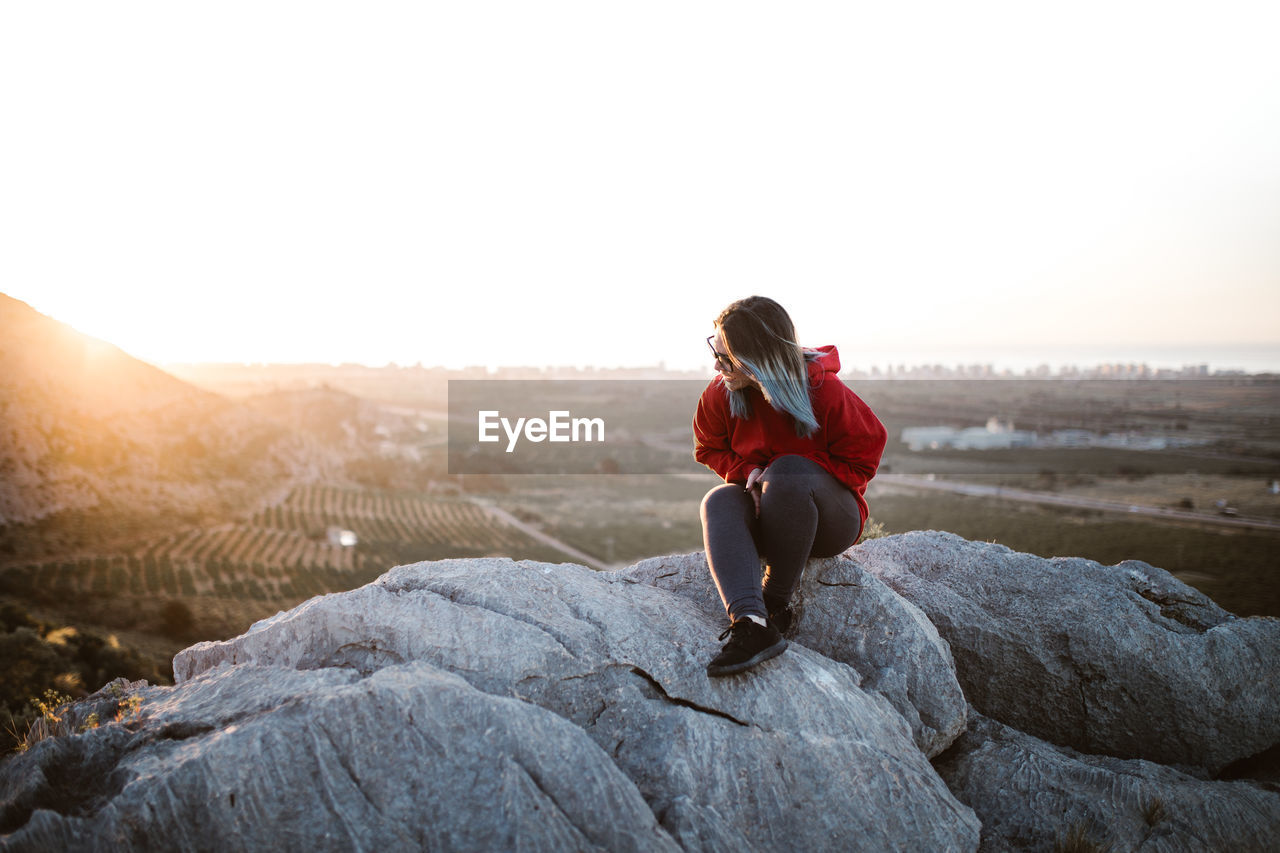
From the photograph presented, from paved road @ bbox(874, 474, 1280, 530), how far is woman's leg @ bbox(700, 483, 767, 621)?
66.2 m

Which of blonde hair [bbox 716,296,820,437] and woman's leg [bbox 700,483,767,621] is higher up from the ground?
blonde hair [bbox 716,296,820,437]

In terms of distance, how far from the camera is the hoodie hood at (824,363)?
420 centimetres

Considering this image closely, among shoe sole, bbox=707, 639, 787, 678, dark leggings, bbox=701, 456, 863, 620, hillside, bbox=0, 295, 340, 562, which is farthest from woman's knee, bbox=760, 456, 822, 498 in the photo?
hillside, bbox=0, 295, 340, 562

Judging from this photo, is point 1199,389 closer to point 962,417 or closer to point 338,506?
point 962,417

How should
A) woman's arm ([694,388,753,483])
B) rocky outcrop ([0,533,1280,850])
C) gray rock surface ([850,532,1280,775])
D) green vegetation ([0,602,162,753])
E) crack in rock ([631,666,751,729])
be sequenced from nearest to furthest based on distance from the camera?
1. rocky outcrop ([0,533,1280,850])
2. crack in rock ([631,666,751,729])
3. woman's arm ([694,388,753,483])
4. gray rock surface ([850,532,1280,775])
5. green vegetation ([0,602,162,753])

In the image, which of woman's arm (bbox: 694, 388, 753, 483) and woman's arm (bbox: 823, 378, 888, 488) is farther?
woman's arm (bbox: 694, 388, 753, 483)

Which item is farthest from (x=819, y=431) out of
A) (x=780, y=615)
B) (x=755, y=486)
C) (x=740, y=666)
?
(x=740, y=666)

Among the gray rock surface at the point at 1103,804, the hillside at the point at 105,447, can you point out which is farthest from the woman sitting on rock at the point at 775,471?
the hillside at the point at 105,447

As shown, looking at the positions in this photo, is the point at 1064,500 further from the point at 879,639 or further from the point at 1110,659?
the point at 879,639

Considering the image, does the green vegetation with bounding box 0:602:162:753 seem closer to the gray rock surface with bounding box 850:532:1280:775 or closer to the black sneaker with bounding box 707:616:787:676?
the black sneaker with bounding box 707:616:787:676

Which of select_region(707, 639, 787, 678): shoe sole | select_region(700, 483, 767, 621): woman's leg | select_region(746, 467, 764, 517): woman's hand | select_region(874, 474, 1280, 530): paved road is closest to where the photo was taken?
select_region(707, 639, 787, 678): shoe sole

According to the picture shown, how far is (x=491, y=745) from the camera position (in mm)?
3029

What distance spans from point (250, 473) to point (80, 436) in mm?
31141

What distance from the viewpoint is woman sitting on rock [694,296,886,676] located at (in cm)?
398
